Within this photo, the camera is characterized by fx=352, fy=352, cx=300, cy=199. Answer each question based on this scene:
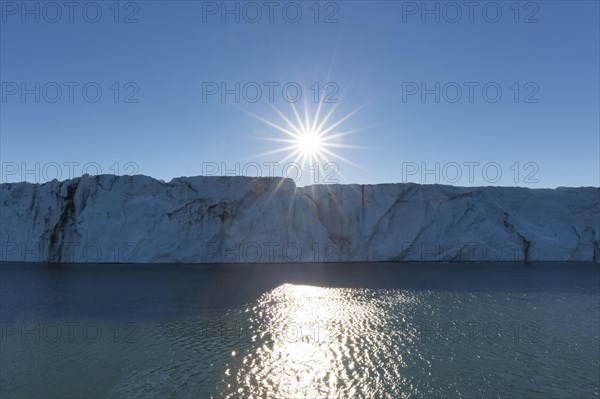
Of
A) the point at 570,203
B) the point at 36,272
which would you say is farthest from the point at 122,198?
the point at 570,203

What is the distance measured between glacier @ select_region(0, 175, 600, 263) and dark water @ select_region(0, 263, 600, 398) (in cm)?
695

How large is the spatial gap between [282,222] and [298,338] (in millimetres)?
15225

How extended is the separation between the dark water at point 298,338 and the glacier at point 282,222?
695cm

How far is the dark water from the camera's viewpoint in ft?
20.7

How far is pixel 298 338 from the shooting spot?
344 inches

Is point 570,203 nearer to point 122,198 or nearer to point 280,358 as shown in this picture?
point 280,358

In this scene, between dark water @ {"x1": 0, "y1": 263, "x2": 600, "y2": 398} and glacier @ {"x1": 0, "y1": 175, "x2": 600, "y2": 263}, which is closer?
dark water @ {"x1": 0, "y1": 263, "x2": 600, "y2": 398}

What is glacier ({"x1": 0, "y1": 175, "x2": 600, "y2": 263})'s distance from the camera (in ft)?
75.4

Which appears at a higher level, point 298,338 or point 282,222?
point 282,222

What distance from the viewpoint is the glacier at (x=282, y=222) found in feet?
75.4

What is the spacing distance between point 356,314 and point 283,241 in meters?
13.2

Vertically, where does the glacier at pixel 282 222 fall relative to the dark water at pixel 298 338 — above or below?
above

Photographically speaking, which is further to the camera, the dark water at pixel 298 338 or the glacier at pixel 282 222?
the glacier at pixel 282 222

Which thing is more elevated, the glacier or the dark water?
the glacier
